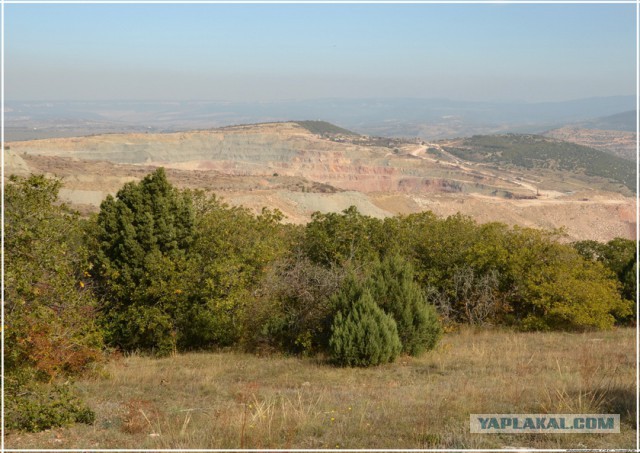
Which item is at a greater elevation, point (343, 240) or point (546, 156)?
point (343, 240)

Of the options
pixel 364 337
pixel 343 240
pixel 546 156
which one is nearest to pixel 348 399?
pixel 364 337

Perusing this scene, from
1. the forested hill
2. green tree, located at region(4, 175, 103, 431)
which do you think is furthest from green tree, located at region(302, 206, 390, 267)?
the forested hill

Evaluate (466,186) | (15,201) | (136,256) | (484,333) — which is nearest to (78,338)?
(15,201)

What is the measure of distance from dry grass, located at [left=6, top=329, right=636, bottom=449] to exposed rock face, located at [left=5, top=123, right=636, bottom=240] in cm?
3984

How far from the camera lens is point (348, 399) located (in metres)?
9.81

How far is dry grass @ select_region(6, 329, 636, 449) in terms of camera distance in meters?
7.28

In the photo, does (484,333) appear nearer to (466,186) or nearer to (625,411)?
(625,411)

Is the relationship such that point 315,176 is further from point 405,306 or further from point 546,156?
point 405,306

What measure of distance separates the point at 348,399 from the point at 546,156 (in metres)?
137

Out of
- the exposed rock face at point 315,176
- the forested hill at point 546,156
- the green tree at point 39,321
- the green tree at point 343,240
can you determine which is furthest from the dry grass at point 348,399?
the forested hill at point 546,156

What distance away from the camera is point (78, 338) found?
12.5 metres

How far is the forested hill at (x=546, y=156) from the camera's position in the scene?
124 metres

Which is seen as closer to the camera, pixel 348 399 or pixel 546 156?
pixel 348 399

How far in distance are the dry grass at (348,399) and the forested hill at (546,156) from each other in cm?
11360
